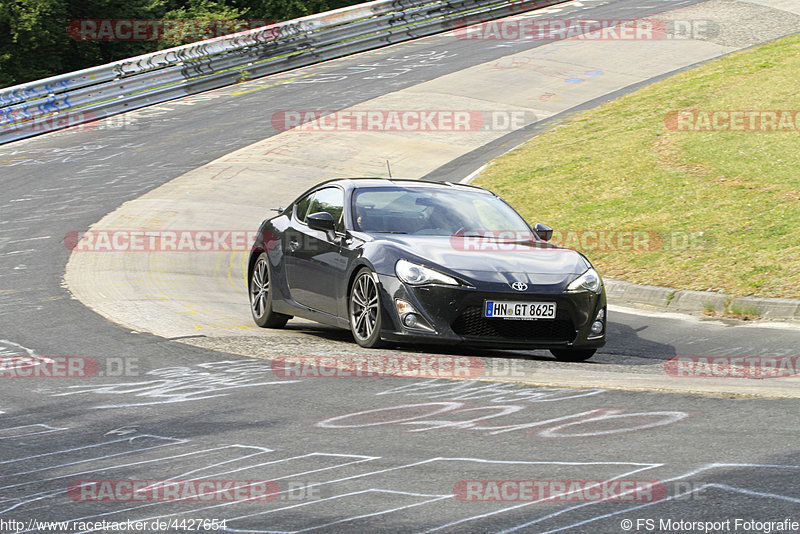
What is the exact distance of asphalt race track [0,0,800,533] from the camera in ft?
15.2

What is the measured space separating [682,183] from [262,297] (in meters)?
7.67

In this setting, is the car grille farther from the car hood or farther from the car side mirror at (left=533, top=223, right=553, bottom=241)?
the car side mirror at (left=533, top=223, right=553, bottom=241)

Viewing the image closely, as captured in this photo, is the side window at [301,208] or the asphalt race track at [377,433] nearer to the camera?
the asphalt race track at [377,433]

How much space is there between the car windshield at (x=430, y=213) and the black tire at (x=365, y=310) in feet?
2.24

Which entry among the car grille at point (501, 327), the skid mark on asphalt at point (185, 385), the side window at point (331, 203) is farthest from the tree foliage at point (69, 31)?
the car grille at point (501, 327)

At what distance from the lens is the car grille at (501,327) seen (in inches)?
334

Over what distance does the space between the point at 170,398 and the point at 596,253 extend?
26.8ft

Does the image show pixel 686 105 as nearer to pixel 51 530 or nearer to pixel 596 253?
pixel 596 253

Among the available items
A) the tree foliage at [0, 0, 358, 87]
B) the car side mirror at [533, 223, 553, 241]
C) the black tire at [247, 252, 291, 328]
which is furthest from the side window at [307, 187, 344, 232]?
the tree foliage at [0, 0, 358, 87]

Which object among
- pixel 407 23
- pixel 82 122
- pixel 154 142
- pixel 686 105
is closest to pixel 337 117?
pixel 154 142

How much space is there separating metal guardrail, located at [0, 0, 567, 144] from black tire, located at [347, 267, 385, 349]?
16263mm

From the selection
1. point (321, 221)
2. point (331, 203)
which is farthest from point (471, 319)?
point (331, 203)

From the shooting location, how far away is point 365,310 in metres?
9.00

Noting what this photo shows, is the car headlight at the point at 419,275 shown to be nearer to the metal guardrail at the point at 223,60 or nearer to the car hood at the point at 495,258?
the car hood at the point at 495,258
